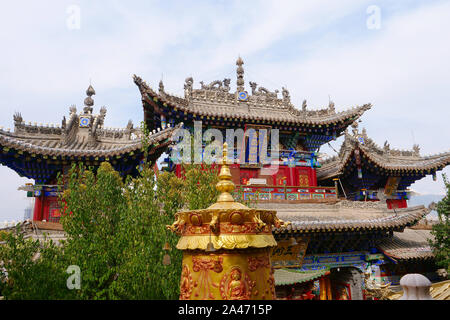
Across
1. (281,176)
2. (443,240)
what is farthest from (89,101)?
(443,240)

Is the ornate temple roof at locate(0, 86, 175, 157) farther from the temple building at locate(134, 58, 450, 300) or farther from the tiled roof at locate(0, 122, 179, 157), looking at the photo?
the temple building at locate(134, 58, 450, 300)

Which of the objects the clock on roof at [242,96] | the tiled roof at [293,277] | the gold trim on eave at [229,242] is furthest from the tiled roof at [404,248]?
the gold trim on eave at [229,242]

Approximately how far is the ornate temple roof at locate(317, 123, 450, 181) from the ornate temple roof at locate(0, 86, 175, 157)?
10139mm

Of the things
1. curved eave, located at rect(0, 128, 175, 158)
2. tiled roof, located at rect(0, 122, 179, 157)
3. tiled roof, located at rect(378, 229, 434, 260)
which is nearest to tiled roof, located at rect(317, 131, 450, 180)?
tiled roof, located at rect(378, 229, 434, 260)

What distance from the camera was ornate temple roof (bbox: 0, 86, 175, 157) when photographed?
10367mm

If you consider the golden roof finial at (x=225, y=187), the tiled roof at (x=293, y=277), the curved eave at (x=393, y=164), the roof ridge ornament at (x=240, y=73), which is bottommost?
the tiled roof at (x=293, y=277)

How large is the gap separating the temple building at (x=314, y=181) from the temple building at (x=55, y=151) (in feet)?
9.12

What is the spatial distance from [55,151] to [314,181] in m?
12.3

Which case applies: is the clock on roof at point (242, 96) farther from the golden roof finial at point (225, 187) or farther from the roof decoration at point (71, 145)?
the golden roof finial at point (225, 187)

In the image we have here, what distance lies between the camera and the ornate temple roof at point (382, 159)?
51.1 ft

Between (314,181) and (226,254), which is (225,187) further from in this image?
(314,181)

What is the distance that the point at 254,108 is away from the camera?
1614 cm
